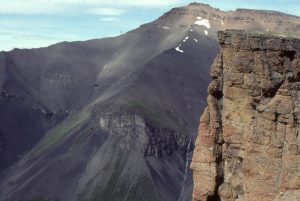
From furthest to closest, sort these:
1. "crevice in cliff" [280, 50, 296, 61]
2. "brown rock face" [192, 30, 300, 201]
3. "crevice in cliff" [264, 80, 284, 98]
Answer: "crevice in cliff" [264, 80, 284, 98]
"crevice in cliff" [280, 50, 296, 61]
"brown rock face" [192, 30, 300, 201]

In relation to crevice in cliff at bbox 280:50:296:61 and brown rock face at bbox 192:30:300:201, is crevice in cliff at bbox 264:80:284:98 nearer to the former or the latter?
brown rock face at bbox 192:30:300:201

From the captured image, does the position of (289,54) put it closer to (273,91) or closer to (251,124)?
(273,91)

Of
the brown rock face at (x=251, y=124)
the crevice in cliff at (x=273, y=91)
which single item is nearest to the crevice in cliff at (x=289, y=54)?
the brown rock face at (x=251, y=124)

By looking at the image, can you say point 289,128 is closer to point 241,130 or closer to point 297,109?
point 297,109

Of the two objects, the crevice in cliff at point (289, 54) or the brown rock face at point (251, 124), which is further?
the crevice in cliff at point (289, 54)

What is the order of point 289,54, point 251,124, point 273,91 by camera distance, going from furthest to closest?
point 251,124, point 273,91, point 289,54

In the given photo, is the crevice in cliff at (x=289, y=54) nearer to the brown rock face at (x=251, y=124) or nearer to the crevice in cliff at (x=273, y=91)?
the brown rock face at (x=251, y=124)

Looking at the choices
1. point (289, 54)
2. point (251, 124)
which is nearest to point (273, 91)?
point (289, 54)

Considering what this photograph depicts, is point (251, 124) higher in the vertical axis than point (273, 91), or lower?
lower

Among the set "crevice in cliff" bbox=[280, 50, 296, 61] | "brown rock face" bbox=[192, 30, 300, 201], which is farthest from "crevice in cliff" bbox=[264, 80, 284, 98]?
"crevice in cliff" bbox=[280, 50, 296, 61]
